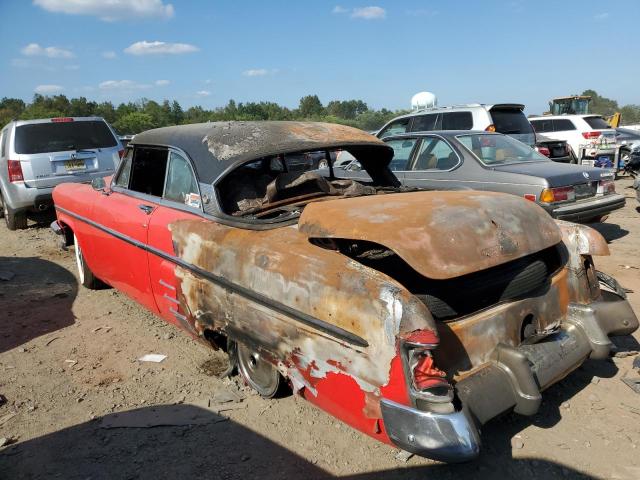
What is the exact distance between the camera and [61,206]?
202 inches

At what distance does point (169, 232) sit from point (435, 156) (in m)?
4.37

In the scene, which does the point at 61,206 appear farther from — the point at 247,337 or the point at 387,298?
the point at 387,298

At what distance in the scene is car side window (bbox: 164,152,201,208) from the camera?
329 centimetres

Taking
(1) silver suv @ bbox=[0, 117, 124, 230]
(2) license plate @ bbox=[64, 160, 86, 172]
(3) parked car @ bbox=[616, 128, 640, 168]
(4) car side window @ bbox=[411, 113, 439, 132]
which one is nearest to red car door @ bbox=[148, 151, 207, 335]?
(1) silver suv @ bbox=[0, 117, 124, 230]

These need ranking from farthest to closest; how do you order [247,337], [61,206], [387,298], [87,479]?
[61,206], [247,337], [87,479], [387,298]

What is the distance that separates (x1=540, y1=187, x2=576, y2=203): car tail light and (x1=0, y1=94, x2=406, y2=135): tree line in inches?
1160

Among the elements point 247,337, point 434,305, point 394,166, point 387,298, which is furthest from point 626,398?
point 394,166

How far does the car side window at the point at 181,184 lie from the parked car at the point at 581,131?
11.4m

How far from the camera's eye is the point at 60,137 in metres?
7.84

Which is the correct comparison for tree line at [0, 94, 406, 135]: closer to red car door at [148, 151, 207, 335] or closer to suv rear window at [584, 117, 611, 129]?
suv rear window at [584, 117, 611, 129]

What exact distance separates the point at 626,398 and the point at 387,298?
192 centimetres

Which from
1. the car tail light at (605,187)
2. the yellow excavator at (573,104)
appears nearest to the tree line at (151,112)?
the yellow excavator at (573,104)

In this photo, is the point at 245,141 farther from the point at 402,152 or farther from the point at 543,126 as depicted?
the point at 543,126

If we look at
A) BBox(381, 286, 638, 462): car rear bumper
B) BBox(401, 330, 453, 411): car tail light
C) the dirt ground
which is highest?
BBox(401, 330, 453, 411): car tail light
